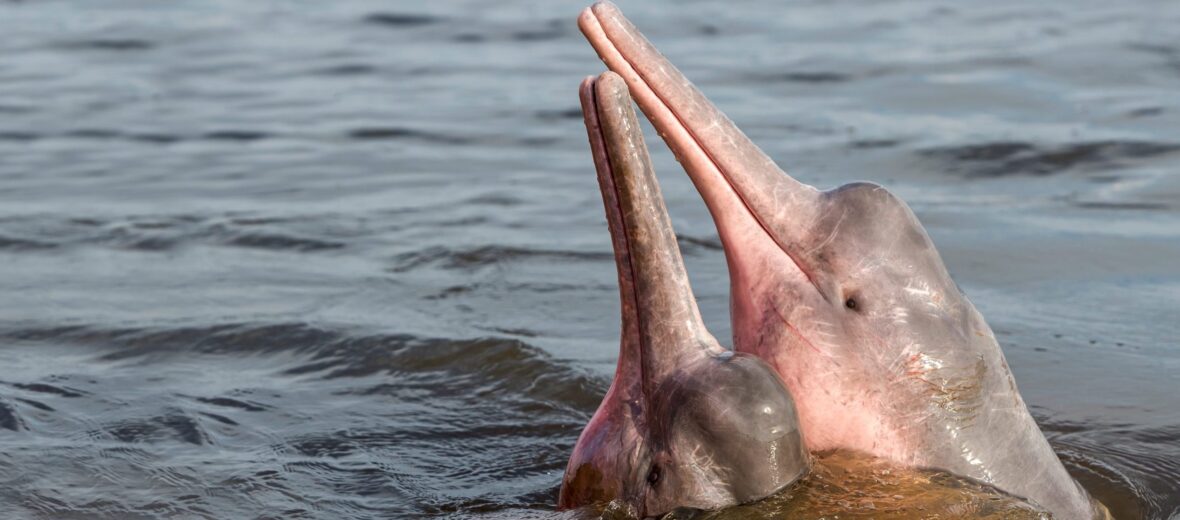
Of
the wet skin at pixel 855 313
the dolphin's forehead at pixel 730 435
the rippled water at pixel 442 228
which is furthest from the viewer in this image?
the rippled water at pixel 442 228

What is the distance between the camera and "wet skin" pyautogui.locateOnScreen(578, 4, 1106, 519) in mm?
5301

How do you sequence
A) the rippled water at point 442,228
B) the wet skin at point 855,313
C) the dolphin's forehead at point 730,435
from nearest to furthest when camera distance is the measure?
1. the dolphin's forehead at point 730,435
2. the wet skin at point 855,313
3. the rippled water at point 442,228

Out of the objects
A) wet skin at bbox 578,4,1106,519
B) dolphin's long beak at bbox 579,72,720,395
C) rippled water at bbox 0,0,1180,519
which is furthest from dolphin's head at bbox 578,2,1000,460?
rippled water at bbox 0,0,1180,519

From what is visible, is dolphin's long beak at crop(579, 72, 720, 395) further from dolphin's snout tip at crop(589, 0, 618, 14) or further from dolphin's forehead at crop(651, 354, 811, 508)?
dolphin's snout tip at crop(589, 0, 618, 14)

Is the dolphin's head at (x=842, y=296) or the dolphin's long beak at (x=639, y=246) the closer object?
the dolphin's long beak at (x=639, y=246)

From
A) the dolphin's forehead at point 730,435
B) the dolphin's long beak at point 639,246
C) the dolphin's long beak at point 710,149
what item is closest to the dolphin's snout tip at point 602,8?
the dolphin's long beak at point 710,149

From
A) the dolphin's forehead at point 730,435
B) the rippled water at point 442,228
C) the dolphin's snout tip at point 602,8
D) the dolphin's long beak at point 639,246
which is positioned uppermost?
the dolphin's snout tip at point 602,8

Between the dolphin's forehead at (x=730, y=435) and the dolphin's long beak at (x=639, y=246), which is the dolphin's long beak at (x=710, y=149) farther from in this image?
the dolphin's forehead at (x=730, y=435)

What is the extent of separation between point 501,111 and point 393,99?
1111 mm

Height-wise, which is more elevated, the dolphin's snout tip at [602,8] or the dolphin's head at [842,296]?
the dolphin's snout tip at [602,8]

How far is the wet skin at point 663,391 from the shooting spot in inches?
196

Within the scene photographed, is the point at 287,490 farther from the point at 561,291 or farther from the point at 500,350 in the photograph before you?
the point at 561,291

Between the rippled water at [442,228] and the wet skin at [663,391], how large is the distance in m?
0.63

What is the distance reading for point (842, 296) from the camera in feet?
17.6
